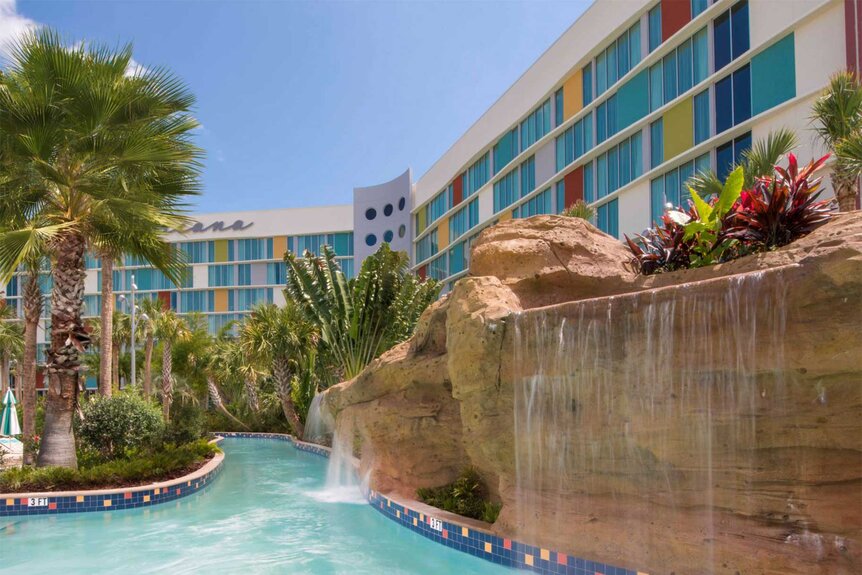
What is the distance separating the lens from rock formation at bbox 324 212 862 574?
5.33 metres

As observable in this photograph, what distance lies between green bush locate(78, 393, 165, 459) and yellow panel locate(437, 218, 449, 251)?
27.2 metres

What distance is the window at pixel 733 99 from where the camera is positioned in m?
17.7

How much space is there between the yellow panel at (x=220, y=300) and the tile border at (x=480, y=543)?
49.0m

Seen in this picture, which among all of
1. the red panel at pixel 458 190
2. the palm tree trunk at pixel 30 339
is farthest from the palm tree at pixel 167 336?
the red panel at pixel 458 190

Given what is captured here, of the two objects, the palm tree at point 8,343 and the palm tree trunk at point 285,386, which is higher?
the palm tree at point 8,343

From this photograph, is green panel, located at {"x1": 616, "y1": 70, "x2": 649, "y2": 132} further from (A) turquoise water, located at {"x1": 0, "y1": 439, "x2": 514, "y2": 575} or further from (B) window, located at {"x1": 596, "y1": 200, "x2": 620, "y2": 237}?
(A) turquoise water, located at {"x1": 0, "y1": 439, "x2": 514, "y2": 575}

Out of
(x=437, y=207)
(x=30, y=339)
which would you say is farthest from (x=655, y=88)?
(x=437, y=207)

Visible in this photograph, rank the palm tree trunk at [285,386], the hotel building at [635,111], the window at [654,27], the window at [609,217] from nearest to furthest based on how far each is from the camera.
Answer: the hotel building at [635,111], the window at [654,27], the window at [609,217], the palm tree trunk at [285,386]

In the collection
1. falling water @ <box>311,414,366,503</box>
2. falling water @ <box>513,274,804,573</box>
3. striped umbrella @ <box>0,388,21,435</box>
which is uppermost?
falling water @ <box>513,274,804,573</box>

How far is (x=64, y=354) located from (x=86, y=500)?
9.37 feet

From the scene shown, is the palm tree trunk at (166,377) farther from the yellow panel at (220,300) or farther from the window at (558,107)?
the yellow panel at (220,300)

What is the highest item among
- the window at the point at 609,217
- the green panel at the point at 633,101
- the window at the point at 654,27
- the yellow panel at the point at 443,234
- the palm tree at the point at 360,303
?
the window at the point at 654,27

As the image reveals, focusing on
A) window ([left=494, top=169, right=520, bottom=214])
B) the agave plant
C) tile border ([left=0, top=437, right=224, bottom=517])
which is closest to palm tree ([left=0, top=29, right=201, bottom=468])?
tile border ([left=0, top=437, right=224, bottom=517])

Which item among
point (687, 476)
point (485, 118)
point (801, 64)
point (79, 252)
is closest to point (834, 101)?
point (801, 64)
